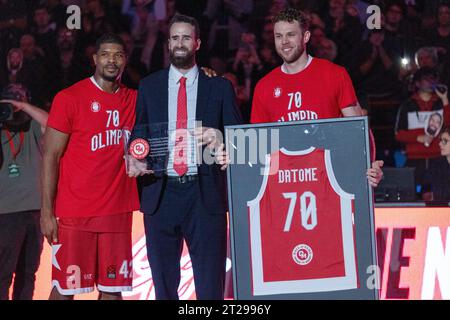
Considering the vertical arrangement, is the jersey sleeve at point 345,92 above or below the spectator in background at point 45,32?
below

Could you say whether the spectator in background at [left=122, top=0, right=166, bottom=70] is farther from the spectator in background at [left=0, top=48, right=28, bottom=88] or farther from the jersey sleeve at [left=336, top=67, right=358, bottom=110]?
the jersey sleeve at [left=336, top=67, right=358, bottom=110]

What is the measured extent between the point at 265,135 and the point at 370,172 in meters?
0.57

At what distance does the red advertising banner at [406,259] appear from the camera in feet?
17.7

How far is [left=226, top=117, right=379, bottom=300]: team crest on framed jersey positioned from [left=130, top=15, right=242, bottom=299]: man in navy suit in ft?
0.54

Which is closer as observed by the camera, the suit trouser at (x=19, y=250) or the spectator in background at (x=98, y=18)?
the suit trouser at (x=19, y=250)

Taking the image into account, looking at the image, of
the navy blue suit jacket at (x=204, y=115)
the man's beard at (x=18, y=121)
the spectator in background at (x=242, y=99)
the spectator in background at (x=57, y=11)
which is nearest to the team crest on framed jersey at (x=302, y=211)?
the navy blue suit jacket at (x=204, y=115)

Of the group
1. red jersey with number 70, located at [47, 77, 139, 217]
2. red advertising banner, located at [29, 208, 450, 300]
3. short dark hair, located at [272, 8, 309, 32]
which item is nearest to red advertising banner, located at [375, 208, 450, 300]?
red advertising banner, located at [29, 208, 450, 300]

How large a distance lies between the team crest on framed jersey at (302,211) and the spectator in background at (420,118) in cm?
286

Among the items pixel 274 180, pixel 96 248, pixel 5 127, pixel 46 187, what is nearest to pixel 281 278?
pixel 274 180

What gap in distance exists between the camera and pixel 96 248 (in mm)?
4906

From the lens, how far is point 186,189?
4598 millimetres

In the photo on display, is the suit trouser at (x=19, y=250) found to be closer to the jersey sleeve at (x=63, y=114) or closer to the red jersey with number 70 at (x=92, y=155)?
the red jersey with number 70 at (x=92, y=155)

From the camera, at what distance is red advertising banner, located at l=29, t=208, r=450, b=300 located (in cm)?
539

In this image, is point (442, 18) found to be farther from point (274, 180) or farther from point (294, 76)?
point (274, 180)
